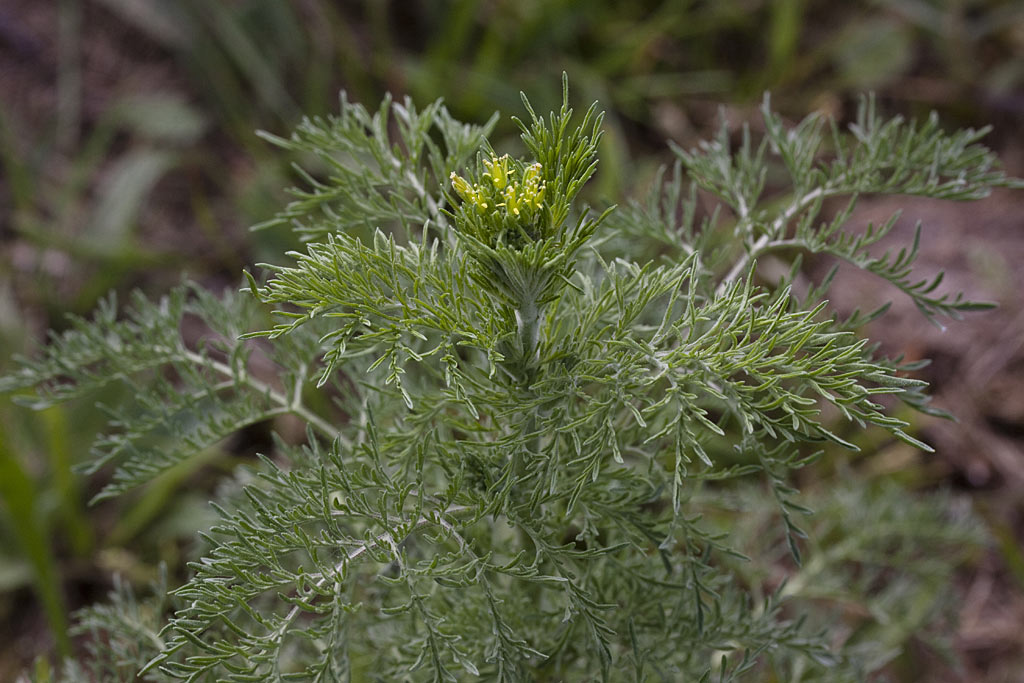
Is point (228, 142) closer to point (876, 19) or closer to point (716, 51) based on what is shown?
point (716, 51)

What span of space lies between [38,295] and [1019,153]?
9.83 ft

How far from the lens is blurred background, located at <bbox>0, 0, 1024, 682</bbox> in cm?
241

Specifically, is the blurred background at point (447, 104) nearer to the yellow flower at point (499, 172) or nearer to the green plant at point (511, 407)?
the green plant at point (511, 407)

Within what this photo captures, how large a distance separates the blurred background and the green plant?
129cm

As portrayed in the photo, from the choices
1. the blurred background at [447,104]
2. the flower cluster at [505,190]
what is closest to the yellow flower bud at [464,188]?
the flower cluster at [505,190]

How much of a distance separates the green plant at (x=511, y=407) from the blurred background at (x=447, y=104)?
50.9 inches

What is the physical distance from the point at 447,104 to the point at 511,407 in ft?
6.95

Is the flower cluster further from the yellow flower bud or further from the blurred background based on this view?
the blurred background

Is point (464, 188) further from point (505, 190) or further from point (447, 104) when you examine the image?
point (447, 104)

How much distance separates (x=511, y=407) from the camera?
2.89ft

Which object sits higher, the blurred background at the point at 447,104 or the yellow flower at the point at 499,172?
the yellow flower at the point at 499,172

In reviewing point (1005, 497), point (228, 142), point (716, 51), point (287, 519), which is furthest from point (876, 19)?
point (287, 519)

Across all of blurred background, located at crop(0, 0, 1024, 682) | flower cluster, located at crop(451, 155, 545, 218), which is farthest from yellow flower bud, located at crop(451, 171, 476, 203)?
blurred background, located at crop(0, 0, 1024, 682)

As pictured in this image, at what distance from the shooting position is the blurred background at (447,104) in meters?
2.41
